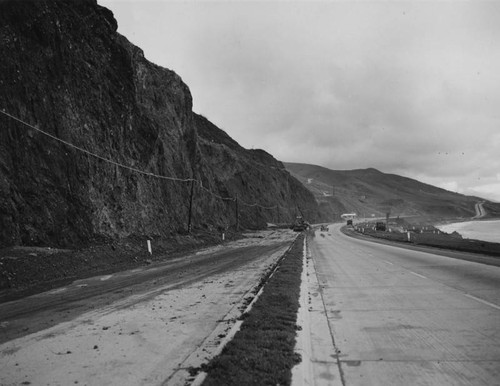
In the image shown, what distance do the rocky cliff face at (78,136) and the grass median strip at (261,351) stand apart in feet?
40.0

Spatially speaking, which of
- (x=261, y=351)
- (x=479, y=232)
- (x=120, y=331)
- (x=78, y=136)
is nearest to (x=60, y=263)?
(x=78, y=136)

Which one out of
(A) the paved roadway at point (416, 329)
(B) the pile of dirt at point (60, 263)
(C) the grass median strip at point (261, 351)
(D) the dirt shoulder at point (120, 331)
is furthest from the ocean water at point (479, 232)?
(C) the grass median strip at point (261, 351)

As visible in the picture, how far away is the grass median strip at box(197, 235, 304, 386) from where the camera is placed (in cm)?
462

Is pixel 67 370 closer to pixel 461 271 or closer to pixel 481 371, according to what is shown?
pixel 481 371

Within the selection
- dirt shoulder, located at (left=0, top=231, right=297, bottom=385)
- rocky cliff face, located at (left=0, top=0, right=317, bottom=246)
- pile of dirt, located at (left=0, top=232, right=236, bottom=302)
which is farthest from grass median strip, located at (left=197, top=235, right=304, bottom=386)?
rocky cliff face, located at (left=0, top=0, right=317, bottom=246)

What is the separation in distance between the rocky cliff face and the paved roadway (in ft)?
44.7

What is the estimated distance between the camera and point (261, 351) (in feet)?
18.1

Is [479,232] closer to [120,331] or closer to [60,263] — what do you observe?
[60,263]

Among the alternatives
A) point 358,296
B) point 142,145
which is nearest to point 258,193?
point 142,145

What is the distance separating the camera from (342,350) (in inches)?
231

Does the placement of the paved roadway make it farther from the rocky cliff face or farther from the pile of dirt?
the rocky cliff face

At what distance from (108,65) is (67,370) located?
27.2 metres

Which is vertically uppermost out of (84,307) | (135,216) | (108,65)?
(108,65)

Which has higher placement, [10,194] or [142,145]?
[142,145]
